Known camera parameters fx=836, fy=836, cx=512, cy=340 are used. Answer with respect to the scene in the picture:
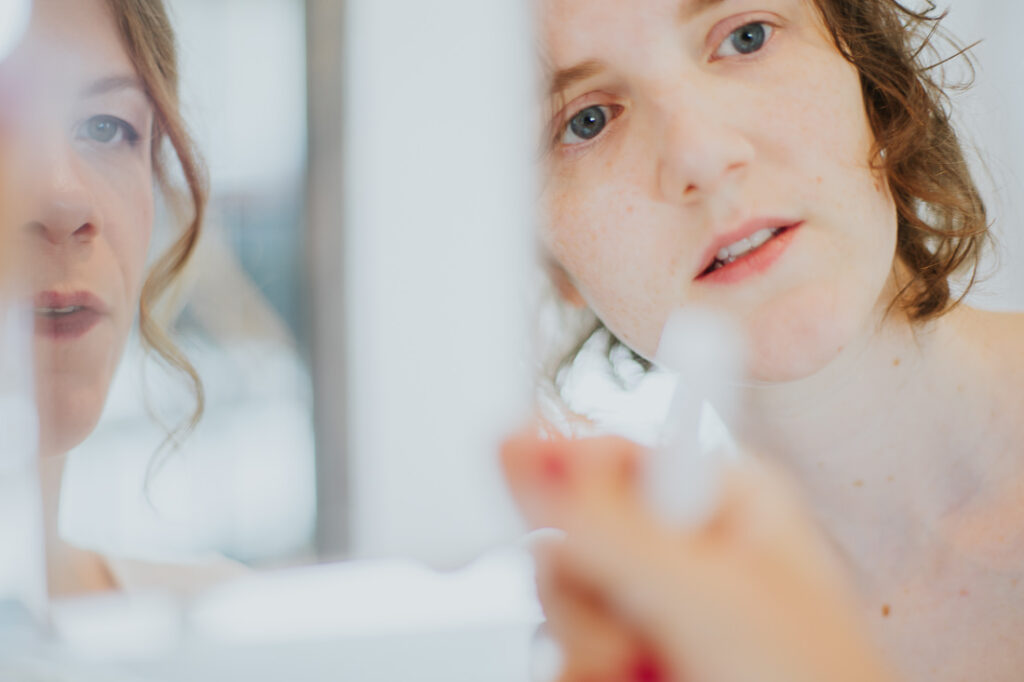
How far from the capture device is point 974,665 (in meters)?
0.34

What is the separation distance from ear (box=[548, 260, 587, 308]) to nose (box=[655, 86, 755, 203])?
61 millimetres

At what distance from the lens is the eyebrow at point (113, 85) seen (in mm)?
437

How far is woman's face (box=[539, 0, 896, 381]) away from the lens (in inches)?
12.8

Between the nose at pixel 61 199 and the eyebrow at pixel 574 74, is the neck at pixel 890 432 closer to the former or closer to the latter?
the eyebrow at pixel 574 74

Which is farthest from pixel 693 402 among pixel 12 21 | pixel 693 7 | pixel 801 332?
pixel 12 21

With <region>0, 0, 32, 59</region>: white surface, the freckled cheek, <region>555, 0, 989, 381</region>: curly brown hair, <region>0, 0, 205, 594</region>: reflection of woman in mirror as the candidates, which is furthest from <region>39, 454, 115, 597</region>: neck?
<region>555, 0, 989, 381</region>: curly brown hair

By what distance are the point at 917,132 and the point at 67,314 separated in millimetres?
425

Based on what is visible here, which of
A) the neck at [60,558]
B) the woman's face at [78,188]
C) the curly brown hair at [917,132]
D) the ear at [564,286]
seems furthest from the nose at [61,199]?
the curly brown hair at [917,132]

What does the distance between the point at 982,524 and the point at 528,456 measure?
0.63 feet

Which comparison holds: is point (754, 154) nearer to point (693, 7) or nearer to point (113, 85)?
point (693, 7)

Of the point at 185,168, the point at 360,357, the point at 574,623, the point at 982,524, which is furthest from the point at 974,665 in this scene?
the point at 185,168

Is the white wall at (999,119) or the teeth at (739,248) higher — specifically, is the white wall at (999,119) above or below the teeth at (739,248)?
above

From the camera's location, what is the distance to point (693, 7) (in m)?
0.32

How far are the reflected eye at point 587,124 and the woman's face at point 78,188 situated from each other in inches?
9.2
